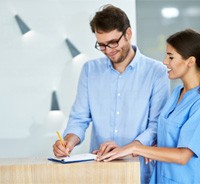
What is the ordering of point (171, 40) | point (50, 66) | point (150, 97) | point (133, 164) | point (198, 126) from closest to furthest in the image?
point (133, 164), point (198, 126), point (171, 40), point (150, 97), point (50, 66)

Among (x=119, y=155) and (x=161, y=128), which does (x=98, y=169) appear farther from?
(x=161, y=128)

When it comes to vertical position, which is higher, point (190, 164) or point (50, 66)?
point (50, 66)

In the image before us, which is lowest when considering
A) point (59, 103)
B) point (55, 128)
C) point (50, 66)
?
point (55, 128)

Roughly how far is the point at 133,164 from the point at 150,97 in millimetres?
590

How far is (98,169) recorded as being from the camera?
1582 millimetres

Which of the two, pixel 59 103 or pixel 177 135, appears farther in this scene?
pixel 59 103

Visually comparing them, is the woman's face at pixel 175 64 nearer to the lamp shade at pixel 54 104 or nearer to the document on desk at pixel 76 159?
the document on desk at pixel 76 159

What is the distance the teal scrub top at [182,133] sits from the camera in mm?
1786

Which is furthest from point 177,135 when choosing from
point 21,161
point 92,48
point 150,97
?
point 92,48

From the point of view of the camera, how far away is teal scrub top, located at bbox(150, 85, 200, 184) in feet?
5.86

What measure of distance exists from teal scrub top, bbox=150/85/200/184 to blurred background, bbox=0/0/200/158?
1.64 m

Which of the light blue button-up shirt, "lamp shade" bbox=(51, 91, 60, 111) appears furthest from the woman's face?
"lamp shade" bbox=(51, 91, 60, 111)

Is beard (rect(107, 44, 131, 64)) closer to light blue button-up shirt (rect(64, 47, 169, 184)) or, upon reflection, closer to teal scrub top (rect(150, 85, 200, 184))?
light blue button-up shirt (rect(64, 47, 169, 184))

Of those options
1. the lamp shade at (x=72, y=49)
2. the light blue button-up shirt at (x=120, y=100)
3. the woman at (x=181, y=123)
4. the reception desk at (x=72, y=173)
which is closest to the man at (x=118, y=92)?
the light blue button-up shirt at (x=120, y=100)
